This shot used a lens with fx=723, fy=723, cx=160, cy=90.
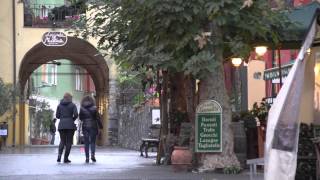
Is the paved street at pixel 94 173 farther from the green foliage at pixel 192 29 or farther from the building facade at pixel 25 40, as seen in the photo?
the building facade at pixel 25 40

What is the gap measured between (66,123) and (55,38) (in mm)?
15047

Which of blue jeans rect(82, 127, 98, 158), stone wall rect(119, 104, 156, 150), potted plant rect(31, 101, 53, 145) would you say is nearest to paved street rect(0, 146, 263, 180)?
blue jeans rect(82, 127, 98, 158)

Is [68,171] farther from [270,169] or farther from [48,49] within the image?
[48,49]

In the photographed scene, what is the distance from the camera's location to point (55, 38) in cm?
3158

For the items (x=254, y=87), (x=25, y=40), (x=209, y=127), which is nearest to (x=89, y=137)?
(x=209, y=127)

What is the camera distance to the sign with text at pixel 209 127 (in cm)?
1380

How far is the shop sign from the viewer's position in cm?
3147

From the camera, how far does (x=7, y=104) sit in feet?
97.9

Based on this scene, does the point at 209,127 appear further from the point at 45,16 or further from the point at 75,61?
the point at 75,61

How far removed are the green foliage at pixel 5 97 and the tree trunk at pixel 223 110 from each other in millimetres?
16778

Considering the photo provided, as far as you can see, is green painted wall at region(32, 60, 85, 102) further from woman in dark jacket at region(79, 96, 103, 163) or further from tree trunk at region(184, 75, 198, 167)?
tree trunk at region(184, 75, 198, 167)

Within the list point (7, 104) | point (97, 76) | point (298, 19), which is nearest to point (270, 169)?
point (298, 19)

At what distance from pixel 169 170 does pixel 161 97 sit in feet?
12.0

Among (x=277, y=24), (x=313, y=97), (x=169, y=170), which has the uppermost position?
(x=277, y=24)
